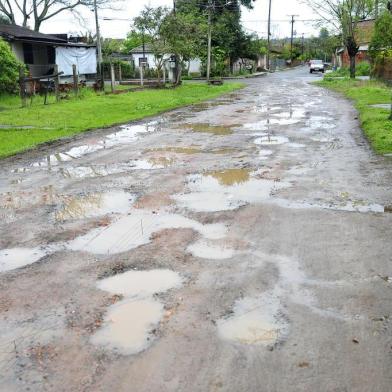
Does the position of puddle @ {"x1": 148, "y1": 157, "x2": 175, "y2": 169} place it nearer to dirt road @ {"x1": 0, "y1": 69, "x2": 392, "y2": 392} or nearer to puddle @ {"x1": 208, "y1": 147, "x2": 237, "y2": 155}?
dirt road @ {"x1": 0, "y1": 69, "x2": 392, "y2": 392}

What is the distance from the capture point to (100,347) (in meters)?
3.79

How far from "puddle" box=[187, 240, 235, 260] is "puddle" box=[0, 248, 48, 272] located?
5.45 feet

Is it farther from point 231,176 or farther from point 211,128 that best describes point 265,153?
point 211,128

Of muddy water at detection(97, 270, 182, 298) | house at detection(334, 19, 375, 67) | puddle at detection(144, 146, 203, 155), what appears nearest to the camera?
muddy water at detection(97, 270, 182, 298)

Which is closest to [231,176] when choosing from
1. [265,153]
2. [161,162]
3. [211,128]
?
[161,162]

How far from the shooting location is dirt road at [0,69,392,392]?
11.5 ft

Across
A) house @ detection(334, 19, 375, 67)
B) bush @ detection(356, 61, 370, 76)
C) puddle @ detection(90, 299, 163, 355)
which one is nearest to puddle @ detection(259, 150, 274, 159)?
puddle @ detection(90, 299, 163, 355)

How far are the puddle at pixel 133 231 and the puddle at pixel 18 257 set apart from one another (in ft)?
1.24

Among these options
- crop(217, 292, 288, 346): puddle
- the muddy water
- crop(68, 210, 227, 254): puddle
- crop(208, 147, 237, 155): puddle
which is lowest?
crop(208, 147, 237, 155): puddle

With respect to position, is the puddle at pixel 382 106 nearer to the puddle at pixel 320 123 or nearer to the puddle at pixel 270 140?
the puddle at pixel 320 123

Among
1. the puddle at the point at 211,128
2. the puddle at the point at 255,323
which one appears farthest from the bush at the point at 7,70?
the puddle at the point at 255,323

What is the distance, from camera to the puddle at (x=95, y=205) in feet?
23.3

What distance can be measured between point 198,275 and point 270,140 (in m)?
8.45

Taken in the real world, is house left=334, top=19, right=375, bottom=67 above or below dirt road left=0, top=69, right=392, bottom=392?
above
